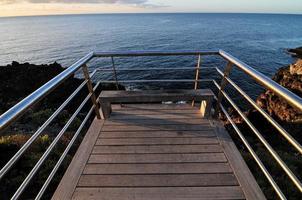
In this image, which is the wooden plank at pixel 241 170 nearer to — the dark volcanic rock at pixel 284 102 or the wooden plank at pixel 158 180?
the wooden plank at pixel 158 180

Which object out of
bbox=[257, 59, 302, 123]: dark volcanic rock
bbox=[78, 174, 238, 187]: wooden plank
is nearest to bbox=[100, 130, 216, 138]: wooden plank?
bbox=[78, 174, 238, 187]: wooden plank

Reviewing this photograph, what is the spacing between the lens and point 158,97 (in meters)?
3.60

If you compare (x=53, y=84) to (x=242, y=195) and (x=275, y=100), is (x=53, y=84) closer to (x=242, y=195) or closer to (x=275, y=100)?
(x=242, y=195)

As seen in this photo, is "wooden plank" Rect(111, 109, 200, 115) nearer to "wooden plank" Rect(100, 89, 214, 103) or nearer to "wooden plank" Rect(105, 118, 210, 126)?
"wooden plank" Rect(105, 118, 210, 126)

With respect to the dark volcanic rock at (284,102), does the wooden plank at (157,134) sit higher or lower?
higher

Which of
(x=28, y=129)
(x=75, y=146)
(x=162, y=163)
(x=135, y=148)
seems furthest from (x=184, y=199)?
(x=28, y=129)

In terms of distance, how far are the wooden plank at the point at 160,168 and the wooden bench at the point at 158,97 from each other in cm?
121

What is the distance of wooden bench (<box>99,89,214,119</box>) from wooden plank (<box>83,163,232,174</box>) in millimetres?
1210

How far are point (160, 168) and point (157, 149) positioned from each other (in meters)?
0.39

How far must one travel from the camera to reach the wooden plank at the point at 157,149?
295cm

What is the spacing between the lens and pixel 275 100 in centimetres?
1198

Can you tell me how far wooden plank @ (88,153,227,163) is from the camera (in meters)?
2.77

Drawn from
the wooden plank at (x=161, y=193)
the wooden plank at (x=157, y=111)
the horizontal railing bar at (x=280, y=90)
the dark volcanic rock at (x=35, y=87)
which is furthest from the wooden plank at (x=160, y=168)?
the dark volcanic rock at (x=35, y=87)

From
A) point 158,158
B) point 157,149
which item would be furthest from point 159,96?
point 158,158
